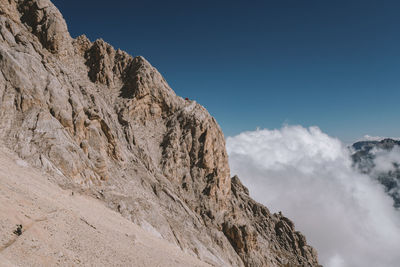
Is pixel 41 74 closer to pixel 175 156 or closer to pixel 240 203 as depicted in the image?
pixel 175 156

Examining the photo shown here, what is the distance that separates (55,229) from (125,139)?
107 ft

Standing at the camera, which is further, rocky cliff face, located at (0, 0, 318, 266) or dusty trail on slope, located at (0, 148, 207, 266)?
rocky cliff face, located at (0, 0, 318, 266)

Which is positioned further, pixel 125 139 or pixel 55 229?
pixel 125 139

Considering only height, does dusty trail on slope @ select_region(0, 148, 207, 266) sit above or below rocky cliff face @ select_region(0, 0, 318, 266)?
below

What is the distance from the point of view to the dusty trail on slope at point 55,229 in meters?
14.4

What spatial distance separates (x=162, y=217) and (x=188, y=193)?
1411cm

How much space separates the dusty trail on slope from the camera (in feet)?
47.1

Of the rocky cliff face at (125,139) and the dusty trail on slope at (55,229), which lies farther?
the rocky cliff face at (125,139)

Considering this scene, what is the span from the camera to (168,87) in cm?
6512

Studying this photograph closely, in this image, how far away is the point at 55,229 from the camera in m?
17.7

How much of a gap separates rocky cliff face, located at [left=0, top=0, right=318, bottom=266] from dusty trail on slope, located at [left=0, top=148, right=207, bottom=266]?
12.6 ft

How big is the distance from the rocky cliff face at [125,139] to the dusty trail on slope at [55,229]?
12.6 feet

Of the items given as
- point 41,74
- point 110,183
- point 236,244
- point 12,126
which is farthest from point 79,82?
point 236,244

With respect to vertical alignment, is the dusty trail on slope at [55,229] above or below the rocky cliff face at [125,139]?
below
